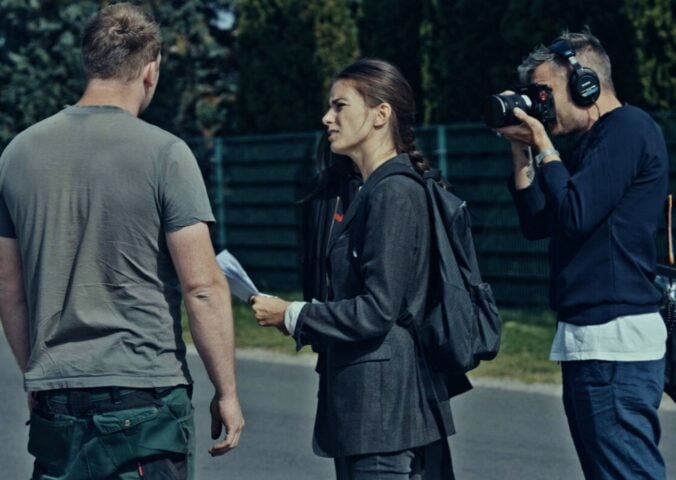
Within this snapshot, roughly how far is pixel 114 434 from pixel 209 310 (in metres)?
0.39

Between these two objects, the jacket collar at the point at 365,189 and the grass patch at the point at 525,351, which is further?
the grass patch at the point at 525,351

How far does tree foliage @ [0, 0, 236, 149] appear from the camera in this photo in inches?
727

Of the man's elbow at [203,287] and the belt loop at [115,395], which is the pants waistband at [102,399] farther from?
the man's elbow at [203,287]

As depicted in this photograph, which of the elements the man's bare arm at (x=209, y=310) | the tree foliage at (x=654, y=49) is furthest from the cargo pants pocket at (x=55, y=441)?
the tree foliage at (x=654, y=49)

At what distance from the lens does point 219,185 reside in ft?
53.1

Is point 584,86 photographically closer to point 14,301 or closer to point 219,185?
point 14,301

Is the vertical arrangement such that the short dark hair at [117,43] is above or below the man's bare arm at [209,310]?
above

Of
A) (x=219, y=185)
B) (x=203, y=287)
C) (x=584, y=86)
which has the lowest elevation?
(x=219, y=185)

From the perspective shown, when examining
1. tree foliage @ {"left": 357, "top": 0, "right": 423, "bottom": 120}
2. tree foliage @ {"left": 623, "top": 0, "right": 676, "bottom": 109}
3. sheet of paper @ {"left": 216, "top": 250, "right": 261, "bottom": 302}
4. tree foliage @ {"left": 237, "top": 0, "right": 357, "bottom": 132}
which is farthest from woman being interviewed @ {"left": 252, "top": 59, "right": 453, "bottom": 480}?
tree foliage @ {"left": 237, "top": 0, "right": 357, "bottom": 132}

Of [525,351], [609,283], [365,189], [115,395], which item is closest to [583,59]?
[609,283]

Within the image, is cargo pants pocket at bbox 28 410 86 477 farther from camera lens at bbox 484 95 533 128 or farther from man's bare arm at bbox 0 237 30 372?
camera lens at bbox 484 95 533 128

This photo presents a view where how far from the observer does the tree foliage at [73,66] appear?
1847 cm

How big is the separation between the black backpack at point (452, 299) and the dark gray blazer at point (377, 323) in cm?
3

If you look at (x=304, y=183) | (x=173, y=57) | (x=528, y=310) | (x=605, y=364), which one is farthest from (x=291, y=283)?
(x=605, y=364)
